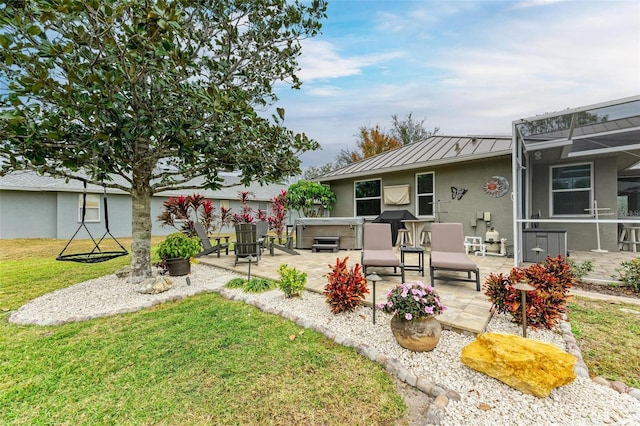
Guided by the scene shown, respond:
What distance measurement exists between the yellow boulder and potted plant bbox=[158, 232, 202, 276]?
5.18 metres

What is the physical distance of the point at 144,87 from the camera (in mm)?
3986

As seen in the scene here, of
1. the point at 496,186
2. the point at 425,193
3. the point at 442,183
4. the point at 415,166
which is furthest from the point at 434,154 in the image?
the point at 496,186

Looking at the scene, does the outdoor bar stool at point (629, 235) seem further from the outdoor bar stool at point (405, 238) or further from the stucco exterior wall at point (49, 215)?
the stucco exterior wall at point (49, 215)

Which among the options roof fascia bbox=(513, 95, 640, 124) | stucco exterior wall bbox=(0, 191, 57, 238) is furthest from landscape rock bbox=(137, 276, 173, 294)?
stucco exterior wall bbox=(0, 191, 57, 238)

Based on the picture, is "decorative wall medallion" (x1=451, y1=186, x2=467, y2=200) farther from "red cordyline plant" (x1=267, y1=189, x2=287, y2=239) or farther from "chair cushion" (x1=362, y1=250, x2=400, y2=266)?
"red cordyline plant" (x1=267, y1=189, x2=287, y2=239)

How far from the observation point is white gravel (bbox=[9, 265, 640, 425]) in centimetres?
186

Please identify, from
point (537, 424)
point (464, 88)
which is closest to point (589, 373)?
point (537, 424)

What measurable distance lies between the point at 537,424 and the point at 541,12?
27.0 ft

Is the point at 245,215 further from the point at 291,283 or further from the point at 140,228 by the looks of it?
the point at 291,283

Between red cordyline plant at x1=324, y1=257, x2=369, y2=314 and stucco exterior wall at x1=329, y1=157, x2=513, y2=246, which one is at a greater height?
stucco exterior wall at x1=329, y1=157, x2=513, y2=246

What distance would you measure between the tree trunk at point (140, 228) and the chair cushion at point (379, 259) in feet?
13.3

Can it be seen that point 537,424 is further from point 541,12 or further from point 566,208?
point 566,208

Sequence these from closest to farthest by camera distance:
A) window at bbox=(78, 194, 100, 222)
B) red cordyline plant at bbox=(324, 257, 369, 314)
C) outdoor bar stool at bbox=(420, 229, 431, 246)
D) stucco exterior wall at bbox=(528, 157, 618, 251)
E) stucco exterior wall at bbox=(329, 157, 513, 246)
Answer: red cordyline plant at bbox=(324, 257, 369, 314)
stucco exterior wall at bbox=(528, 157, 618, 251)
stucco exterior wall at bbox=(329, 157, 513, 246)
outdoor bar stool at bbox=(420, 229, 431, 246)
window at bbox=(78, 194, 100, 222)

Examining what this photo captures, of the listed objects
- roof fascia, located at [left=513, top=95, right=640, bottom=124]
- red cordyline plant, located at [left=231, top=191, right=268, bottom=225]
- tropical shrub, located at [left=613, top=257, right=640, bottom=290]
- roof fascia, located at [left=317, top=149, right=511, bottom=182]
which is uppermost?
roof fascia, located at [left=513, top=95, right=640, bottom=124]
